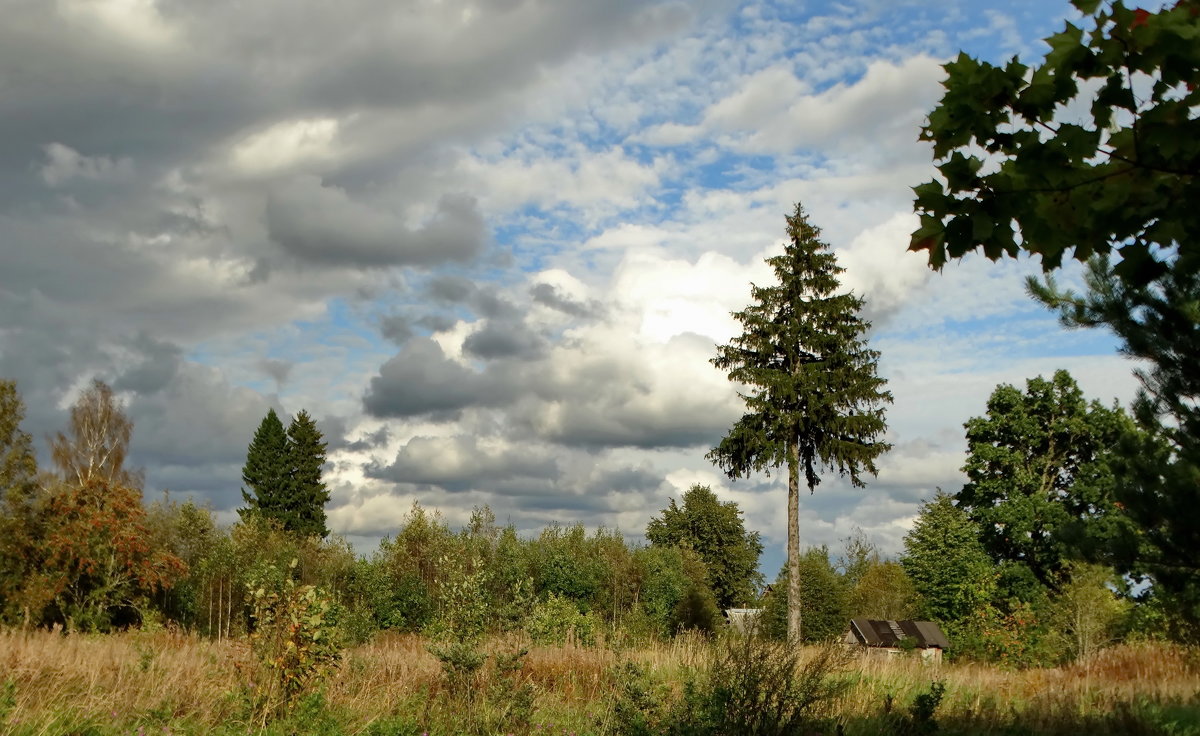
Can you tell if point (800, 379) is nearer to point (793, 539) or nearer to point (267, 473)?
point (793, 539)

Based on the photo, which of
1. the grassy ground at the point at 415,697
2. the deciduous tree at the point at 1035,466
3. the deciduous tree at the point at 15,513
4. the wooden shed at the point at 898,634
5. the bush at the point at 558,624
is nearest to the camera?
the grassy ground at the point at 415,697

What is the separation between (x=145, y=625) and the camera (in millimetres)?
23578

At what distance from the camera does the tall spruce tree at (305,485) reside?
55250 mm

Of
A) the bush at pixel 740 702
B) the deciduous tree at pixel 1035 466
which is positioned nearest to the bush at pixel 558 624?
the bush at pixel 740 702

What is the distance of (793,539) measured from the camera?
27.0 metres

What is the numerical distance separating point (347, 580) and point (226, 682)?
23025 mm

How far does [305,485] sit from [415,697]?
159 feet

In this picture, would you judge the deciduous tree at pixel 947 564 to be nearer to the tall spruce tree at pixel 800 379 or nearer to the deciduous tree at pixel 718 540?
the tall spruce tree at pixel 800 379

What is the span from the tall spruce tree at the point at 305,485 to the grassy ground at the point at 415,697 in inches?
1719

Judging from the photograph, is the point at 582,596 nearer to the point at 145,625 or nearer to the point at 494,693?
the point at 145,625

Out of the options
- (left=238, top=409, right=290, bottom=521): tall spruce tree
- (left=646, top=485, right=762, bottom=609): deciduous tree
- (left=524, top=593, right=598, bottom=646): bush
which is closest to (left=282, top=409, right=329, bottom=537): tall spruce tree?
(left=238, top=409, right=290, bottom=521): tall spruce tree

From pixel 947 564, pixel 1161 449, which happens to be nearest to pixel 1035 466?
pixel 947 564

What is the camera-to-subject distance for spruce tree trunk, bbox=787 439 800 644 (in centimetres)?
2658

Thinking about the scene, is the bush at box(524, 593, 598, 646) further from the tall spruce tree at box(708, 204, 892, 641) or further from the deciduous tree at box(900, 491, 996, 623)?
the deciduous tree at box(900, 491, 996, 623)
